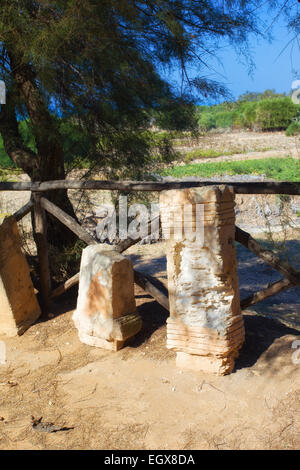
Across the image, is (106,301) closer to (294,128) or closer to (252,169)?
(252,169)

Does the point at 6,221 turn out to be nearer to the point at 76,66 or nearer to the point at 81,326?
the point at 81,326

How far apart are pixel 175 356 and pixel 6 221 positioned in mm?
2182

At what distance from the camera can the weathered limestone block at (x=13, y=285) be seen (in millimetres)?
4562

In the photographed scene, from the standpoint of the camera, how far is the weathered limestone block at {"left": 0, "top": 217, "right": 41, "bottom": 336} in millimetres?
4562

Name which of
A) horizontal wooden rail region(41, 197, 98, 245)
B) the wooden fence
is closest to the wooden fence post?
the wooden fence

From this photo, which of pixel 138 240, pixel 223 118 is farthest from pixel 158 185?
pixel 223 118

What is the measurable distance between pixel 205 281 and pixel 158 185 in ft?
3.26

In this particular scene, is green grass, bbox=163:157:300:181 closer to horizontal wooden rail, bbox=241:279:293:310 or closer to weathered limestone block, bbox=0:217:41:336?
weathered limestone block, bbox=0:217:41:336

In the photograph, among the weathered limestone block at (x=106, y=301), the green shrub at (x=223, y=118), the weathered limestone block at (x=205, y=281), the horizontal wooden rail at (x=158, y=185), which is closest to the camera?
the weathered limestone block at (x=205, y=281)

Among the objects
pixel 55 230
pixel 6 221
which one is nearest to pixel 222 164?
pixel 55 230

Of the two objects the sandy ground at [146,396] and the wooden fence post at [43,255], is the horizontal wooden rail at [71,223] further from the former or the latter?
the sandy ground at [146,396]

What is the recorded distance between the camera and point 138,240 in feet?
14.7

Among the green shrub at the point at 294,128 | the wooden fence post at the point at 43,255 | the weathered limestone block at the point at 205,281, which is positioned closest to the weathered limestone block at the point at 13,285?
the wooden fence post at the point at 43,255

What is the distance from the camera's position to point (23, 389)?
12.1ft
